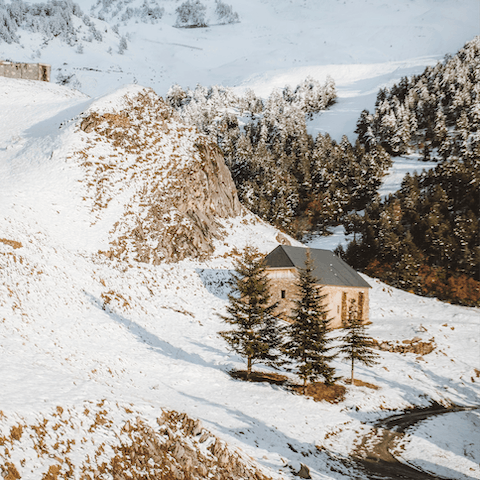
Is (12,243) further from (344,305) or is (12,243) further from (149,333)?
(344,305)

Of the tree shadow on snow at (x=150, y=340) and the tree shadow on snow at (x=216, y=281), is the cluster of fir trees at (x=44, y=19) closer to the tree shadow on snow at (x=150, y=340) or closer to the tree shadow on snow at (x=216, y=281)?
the tree shadow on snow at (x=216, y=281)

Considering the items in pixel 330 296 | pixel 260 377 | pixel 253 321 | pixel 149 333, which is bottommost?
pixel 330 296

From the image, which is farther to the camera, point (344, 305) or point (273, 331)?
point (344, 305)

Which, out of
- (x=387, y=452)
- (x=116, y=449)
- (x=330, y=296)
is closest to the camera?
(x=116, y=449)

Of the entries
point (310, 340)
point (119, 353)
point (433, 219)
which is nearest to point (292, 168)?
point (433, 219)

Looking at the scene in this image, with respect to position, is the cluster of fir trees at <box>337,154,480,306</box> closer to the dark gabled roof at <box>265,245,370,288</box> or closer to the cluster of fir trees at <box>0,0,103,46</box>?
the dark gabled roof at <box>265,245,370,288</box>

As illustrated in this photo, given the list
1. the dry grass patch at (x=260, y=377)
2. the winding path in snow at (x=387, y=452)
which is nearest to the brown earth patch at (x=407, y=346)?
the winding path in snow at (x=387, y=452)

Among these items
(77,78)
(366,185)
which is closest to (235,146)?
(366,185)
